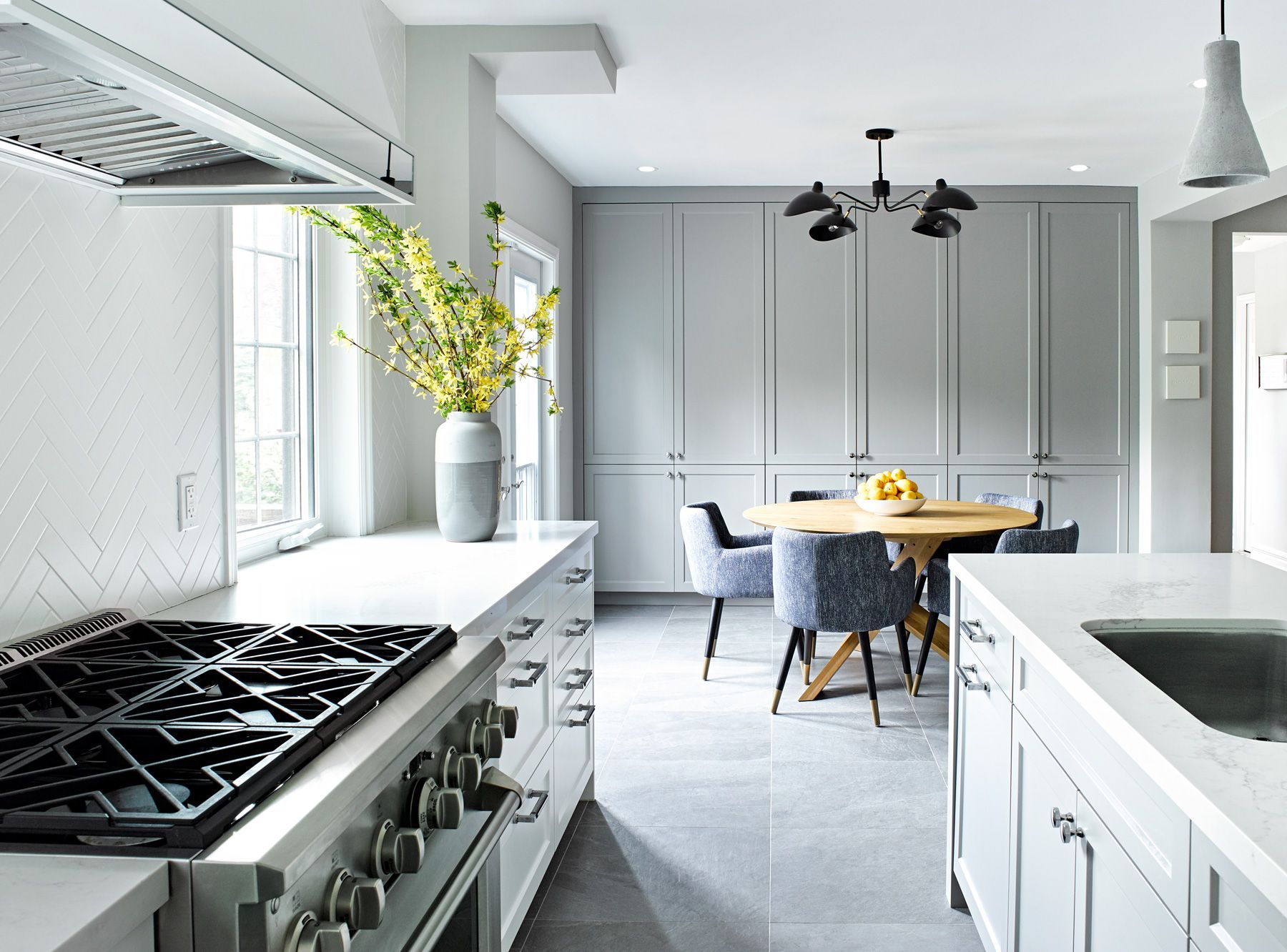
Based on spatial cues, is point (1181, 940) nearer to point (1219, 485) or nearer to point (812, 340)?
A: point (812, 340)

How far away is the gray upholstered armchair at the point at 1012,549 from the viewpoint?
378 cm

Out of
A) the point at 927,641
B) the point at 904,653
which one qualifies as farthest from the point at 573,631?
the point at 927,641

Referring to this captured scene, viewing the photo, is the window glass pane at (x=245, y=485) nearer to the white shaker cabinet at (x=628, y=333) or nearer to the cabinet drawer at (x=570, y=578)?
the cabinet drawer at (x=570, y=578)

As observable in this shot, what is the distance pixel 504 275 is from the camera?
4.54 m

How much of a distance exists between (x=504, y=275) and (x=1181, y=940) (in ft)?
13.0

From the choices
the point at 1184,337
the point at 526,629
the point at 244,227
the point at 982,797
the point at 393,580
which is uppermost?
the point at 1184,337

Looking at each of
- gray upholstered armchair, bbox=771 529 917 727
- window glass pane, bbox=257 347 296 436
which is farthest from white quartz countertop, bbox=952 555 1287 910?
window glass pane, bbox=257 347 296 436

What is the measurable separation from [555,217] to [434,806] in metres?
4.73

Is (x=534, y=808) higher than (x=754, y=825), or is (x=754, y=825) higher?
(x=534, y=808)

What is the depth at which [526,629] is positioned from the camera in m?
2.09

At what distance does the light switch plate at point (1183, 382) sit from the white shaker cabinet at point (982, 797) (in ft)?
14.3

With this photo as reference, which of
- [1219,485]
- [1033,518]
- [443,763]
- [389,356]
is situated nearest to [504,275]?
[389,356]

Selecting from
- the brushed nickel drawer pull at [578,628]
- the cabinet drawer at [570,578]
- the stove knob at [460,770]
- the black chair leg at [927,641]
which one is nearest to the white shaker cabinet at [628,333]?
the black chair leg at [927,641]

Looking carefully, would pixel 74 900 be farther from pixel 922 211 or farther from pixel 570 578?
pixel 922 211
